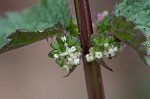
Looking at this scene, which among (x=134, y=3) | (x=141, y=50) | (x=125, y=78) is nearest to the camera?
(x=141, y=50)

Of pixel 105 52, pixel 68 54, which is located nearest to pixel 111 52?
pixel 105 52

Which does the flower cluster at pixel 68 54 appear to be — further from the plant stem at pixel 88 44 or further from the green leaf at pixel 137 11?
the green leaf at pixel 137 11

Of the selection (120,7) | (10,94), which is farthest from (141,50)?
(10,94)

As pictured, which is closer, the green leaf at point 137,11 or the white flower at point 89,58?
the white flower at point 89,58

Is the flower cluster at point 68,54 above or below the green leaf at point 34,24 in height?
below

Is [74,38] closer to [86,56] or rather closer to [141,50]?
[86,56]

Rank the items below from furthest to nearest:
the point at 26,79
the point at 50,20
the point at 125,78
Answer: the point at 26,79 → the point at 125,78 → the point at 50,20

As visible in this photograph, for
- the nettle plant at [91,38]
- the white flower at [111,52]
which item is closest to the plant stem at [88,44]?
the nettle plant at [91,38]

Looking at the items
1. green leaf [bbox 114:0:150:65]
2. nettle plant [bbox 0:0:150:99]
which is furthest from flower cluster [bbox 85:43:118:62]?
green leaf [bbox 114:0:150:65]
